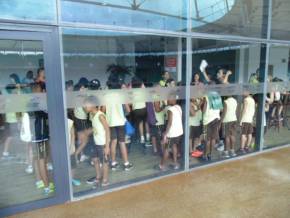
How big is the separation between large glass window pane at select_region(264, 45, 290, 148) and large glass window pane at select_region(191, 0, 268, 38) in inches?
22.9

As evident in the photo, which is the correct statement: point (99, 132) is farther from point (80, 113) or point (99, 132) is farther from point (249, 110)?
point (249, 110)

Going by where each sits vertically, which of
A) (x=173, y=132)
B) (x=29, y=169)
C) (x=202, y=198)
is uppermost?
(x=173, y=132)

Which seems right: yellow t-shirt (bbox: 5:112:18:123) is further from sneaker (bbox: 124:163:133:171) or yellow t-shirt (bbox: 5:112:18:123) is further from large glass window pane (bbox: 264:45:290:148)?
large glass window pane (bbox: 264:45:290:148)

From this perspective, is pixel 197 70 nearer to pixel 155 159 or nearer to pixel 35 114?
pixel 155 159

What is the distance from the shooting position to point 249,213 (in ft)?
8.30

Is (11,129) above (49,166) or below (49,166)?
above

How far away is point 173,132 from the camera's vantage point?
11.4 feet

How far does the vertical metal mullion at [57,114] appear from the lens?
2.49 metres

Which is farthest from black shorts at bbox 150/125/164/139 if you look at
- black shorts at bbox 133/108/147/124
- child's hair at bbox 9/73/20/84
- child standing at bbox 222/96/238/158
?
child's hair at bbox 9/73/20/84

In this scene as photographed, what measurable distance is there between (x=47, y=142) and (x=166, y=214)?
159 cm

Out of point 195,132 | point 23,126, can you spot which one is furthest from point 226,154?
point 23,126

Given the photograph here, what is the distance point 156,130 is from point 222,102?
1202 mm

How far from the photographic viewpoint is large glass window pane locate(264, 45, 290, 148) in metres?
4.50

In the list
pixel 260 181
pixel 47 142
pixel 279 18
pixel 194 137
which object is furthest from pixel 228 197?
pixel 279 18
